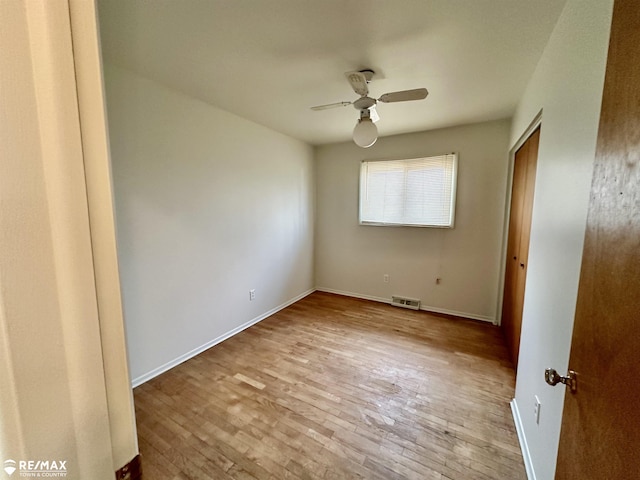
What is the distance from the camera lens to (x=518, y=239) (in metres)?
2.54

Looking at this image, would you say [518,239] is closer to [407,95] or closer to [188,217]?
[407,95]

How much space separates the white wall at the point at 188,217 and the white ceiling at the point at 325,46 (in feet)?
0.98

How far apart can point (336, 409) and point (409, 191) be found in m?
2.88

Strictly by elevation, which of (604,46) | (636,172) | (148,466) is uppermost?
Result: (604,46)

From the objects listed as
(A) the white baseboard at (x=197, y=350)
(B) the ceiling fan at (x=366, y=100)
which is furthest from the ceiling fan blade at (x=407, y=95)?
(A) the white baseboard at (x=197, y=350)

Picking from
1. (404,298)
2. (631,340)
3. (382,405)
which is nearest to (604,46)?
(631,340)

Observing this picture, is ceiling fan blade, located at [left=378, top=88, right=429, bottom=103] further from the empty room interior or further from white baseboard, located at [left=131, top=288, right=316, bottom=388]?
white baseboard, located at [left=131, top=288, right=316, bottom=388]

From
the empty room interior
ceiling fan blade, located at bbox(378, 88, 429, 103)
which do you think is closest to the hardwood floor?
the empty room interior

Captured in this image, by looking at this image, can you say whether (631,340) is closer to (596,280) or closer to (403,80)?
(596,280)

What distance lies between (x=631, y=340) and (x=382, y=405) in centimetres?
178

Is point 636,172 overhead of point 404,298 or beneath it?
overhead

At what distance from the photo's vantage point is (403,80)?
2.14 m

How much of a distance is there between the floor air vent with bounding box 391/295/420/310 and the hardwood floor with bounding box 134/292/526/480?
2.36 ft

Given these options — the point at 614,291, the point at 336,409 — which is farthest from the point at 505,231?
the point at 614,291
